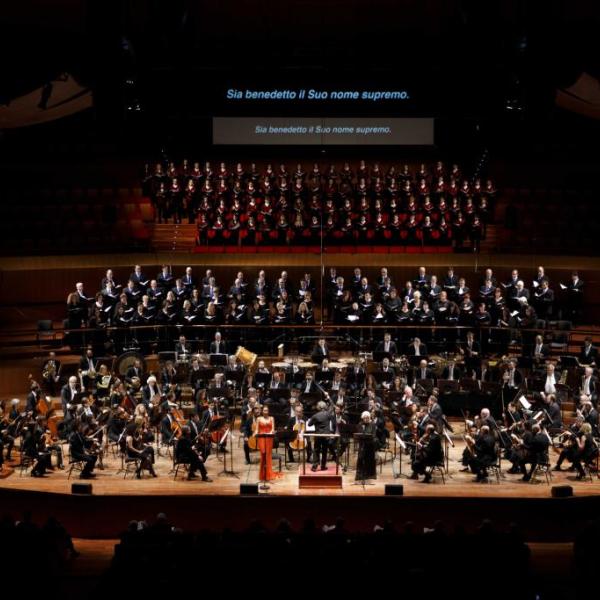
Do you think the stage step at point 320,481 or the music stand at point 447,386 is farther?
the music stand at point 447,386

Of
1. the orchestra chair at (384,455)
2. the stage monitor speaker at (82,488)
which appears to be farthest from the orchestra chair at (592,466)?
the stage monitor speaker at (82,488)

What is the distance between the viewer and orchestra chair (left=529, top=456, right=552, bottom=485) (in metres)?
12.0

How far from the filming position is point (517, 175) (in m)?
20.8

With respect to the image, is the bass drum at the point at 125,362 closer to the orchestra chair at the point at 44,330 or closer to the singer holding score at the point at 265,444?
the orchestra chair at the point at 44,330

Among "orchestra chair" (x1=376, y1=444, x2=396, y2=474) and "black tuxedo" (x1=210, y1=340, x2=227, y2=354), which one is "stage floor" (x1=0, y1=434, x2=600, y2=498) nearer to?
"orchestra chair" (x1=376, y1=444, x2=396, y2=474)

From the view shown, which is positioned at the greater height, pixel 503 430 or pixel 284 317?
pixel 284 317

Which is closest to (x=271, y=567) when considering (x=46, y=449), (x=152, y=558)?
(x=152, y=558)

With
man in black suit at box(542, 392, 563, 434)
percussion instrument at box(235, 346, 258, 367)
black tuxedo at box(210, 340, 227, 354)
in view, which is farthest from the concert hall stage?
black tuxedo at box(210, 340, 227, 354)

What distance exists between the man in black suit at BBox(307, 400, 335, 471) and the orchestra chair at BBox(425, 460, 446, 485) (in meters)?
1.40

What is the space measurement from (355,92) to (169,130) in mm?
4346

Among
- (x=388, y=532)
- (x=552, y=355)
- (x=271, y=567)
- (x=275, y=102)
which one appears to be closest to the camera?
(x=271, y=567)

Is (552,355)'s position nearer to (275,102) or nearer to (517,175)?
(517,175)

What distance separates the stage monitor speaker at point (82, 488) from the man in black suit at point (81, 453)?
2.32ft

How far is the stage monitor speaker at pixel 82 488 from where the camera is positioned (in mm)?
11352
